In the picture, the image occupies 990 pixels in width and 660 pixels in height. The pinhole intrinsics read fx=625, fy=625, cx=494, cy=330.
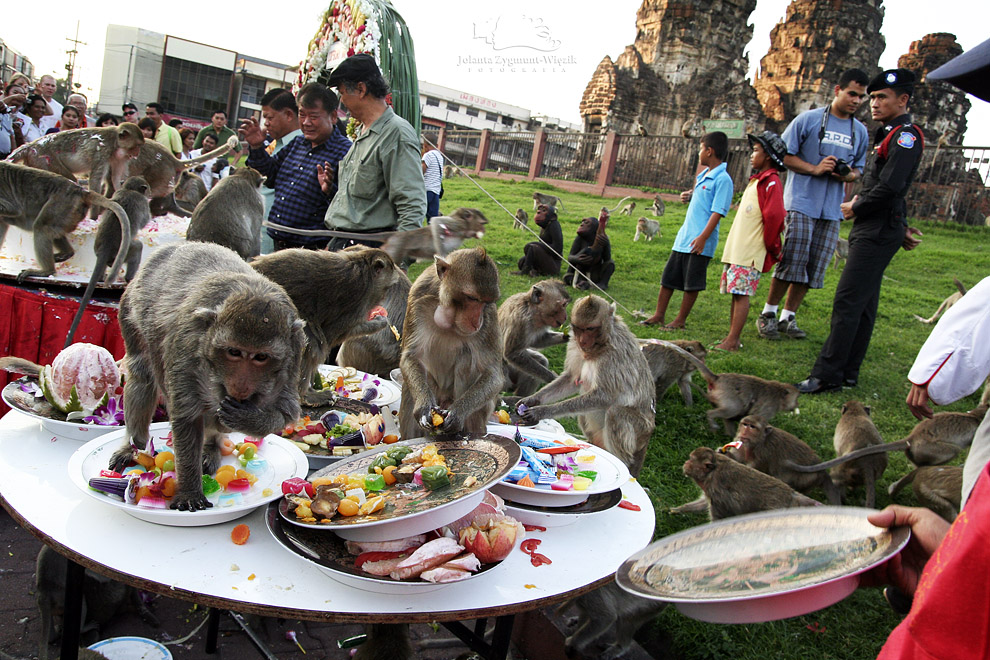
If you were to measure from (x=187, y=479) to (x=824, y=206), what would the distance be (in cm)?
669

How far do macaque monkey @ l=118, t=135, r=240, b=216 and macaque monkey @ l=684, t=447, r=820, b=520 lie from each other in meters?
4.60

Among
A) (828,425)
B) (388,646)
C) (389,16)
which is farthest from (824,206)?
(388,646)

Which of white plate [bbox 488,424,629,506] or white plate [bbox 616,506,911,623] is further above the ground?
white plate [bbox 616,506,911,623]

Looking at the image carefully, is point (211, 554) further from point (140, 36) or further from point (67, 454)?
point (140, 36)

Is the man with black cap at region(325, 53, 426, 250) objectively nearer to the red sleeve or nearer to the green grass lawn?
the green grass lawn

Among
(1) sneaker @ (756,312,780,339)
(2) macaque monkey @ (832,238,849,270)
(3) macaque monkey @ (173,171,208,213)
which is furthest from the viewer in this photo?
(2) macaque monkey @ (832,238,849,270)

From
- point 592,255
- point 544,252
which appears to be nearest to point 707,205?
point 592,255

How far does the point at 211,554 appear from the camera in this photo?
168 cm

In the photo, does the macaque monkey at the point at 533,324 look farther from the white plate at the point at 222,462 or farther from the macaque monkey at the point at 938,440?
the white plate at the point at 222,462

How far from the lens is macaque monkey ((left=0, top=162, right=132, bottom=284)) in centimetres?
450

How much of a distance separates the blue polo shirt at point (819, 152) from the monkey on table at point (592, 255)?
3.35 m

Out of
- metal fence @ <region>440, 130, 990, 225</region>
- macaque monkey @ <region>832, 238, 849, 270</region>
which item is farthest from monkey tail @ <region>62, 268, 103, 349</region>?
metal fence @ <region>440, 130, 990, 225</region>

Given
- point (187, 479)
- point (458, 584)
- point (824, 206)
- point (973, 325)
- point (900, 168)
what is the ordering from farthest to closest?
point (824, 206), point (900, 168), point (973, 325), point (187, 479), point (458, 584)

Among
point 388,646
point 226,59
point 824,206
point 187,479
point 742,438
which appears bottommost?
point 388,646
